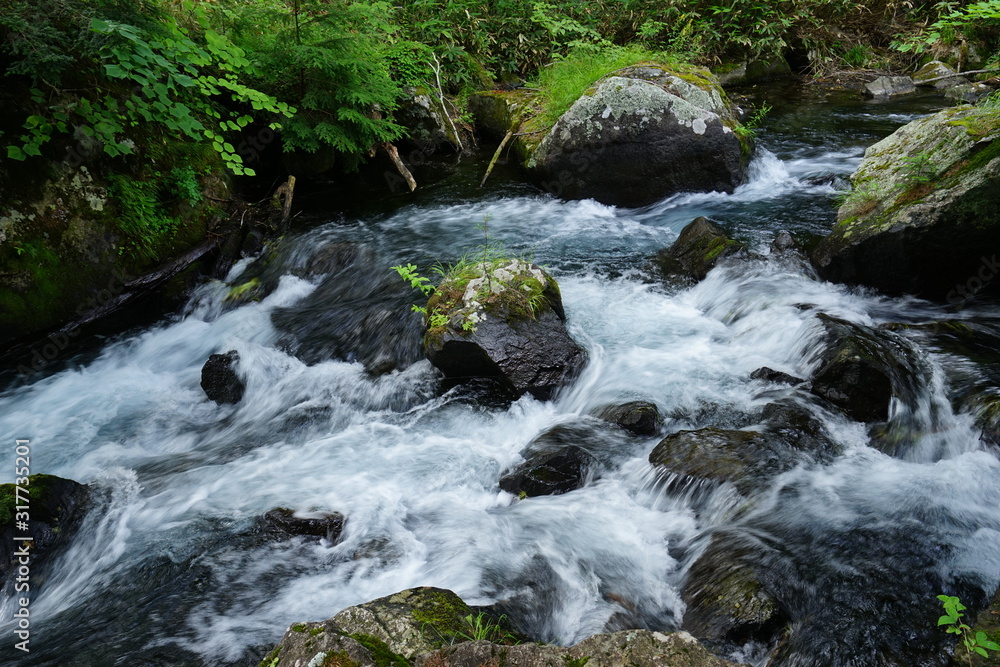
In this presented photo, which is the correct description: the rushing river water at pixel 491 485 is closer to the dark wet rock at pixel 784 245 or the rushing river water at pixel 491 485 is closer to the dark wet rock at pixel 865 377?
the dark wet rock at pixel 865 377

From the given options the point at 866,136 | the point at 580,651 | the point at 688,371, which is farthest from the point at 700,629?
the point at 866,136

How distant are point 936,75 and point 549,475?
14.4 metres

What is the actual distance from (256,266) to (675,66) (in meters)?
7.25

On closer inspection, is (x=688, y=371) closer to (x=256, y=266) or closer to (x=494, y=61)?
(x=256, y=266)

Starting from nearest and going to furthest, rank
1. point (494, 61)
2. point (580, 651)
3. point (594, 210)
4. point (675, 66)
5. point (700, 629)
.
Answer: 1. point (580, 651)
2. point (700, 629)
3. point (594, 210)
4. point (675, 66)
5. point (494, 61)

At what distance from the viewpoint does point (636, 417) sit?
477 cm

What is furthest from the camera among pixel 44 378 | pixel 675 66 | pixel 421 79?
pixel 421 79

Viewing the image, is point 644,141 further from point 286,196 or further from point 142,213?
point 142,213

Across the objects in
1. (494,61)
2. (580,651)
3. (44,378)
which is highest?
(494,61)

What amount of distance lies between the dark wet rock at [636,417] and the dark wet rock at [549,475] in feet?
1.83

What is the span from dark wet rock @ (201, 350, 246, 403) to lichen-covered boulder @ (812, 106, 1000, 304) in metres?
6.22

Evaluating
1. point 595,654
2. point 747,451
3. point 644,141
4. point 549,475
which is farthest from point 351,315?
point 595,654

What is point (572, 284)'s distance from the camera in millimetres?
7078

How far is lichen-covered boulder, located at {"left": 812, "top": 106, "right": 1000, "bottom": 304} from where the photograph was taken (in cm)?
529
